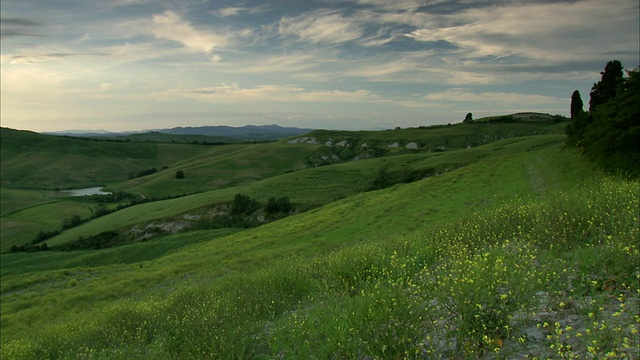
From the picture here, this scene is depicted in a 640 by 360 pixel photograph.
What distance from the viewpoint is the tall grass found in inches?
233

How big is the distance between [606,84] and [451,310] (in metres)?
51.1

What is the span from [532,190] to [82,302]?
35817mm

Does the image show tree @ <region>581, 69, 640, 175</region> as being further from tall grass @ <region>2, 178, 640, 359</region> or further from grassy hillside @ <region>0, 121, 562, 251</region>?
grassy hillside @ <region>0, 121, 562, 251</region>

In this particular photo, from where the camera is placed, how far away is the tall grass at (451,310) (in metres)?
5.92

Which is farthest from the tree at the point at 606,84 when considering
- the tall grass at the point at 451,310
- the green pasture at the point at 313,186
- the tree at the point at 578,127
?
the tall grass at the point at 451,310

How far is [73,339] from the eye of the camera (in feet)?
36.8

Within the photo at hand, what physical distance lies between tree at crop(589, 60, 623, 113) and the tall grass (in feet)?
135

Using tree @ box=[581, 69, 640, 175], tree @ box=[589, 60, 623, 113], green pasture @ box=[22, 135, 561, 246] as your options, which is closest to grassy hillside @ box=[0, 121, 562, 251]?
green pasture @ box=[22, 135, 561, 246]

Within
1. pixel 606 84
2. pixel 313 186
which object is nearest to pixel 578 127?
pixel 606 84

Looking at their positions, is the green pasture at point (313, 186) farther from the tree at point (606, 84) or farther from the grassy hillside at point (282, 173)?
the tree at point (606, 84)

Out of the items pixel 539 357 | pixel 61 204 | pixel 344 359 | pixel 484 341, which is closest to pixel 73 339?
pixel 344 359

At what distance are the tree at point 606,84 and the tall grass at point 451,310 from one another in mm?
41177

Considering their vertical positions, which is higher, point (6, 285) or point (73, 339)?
point (73, 339)

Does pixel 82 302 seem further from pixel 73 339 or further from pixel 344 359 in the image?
pixel 344 359
